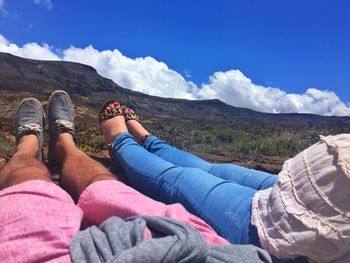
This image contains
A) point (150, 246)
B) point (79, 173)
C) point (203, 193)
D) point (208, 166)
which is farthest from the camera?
→ point (208, 166)

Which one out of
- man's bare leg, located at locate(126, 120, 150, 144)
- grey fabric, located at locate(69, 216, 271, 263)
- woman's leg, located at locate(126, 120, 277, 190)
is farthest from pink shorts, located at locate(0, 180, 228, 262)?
man's bare leg, located at locate(126, 120, 150, 144)

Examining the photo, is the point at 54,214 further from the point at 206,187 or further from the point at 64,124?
the point at 64,124

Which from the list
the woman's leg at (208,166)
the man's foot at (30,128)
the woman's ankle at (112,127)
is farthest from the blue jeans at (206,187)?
the man's foot at (30,128)

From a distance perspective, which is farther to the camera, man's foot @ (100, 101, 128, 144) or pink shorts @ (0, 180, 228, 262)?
man's foot @ (100, 101, 128, 144)

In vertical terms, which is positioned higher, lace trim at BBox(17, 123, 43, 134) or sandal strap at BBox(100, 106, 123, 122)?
sandal strap at BBox(100, 106, 123, 122)

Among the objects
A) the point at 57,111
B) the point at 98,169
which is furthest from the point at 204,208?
the point at 57,111

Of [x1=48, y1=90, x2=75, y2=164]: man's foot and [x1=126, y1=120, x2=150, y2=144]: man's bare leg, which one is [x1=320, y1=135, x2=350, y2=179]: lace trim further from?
[x1=48, y1=90, x2=75, y2=164]: man's foot

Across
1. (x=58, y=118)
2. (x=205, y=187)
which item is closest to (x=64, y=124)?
(x=58, y=118)

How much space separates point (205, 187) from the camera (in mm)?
1740

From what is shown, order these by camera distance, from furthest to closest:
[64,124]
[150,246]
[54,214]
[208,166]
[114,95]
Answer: [114,95] → [64,124] → [208,166] → [54,214] → [150,246]

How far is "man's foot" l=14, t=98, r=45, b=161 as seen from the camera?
8.86 ft

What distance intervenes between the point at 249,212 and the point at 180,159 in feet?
3.05

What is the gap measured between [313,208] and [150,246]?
1.78 feet

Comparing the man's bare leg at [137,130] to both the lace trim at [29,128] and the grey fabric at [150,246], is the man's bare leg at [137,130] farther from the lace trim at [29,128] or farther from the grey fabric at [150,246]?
the grey fabric at [150,246]
